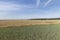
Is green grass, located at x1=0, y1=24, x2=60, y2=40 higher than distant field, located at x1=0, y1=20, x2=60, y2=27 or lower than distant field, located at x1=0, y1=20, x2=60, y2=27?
lower

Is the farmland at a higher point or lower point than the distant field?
lower

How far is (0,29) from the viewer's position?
1.10 metres

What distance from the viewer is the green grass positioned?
1.13 m

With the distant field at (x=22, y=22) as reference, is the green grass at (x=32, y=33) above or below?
below

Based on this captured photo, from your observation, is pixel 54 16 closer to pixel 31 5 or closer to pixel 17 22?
pixel 31 5

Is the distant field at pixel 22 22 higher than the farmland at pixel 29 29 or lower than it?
higher

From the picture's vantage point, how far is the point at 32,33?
1203 millimetres

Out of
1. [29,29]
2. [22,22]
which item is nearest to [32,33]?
[29,29]

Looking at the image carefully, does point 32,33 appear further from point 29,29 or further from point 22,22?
point 22,22

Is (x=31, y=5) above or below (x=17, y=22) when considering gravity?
above

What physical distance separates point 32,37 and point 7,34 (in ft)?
1.00

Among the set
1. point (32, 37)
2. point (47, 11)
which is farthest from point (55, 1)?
point (32, 37)

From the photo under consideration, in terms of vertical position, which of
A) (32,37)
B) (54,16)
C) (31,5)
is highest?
(31,5)

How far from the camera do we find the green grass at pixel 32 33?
1.13 meters
